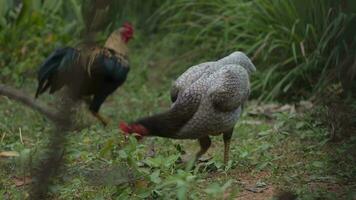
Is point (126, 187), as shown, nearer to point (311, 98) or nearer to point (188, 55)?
point (311, 98)

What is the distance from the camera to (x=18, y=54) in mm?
8125

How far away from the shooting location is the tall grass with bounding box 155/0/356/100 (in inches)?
265

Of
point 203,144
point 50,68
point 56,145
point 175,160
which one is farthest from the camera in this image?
point 50,68

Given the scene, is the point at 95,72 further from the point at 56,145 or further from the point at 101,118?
the point at 56,145

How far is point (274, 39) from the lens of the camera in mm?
7289

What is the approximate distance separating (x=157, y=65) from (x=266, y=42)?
1.95 meters

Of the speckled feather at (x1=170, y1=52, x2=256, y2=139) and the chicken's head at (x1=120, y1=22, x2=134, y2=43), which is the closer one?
the speckled feather at (x1=170, y1=52, x2=256, y2=139)

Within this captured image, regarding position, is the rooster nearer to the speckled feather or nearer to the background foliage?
the background foliage

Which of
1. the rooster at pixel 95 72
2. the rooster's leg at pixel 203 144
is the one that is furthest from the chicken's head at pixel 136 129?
the rooster at pixel 95 72

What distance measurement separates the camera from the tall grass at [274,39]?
6.72 meters

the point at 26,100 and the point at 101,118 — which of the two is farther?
the point at 101,118

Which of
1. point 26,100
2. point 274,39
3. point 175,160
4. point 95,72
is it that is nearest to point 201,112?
point 175,160

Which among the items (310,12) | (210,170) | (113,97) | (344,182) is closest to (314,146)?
(210,170)

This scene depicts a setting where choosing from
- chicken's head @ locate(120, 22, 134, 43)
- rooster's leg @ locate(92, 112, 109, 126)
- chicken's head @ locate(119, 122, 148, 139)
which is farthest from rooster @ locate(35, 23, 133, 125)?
chicken's head @ locate(119, 122, 148, 139)
